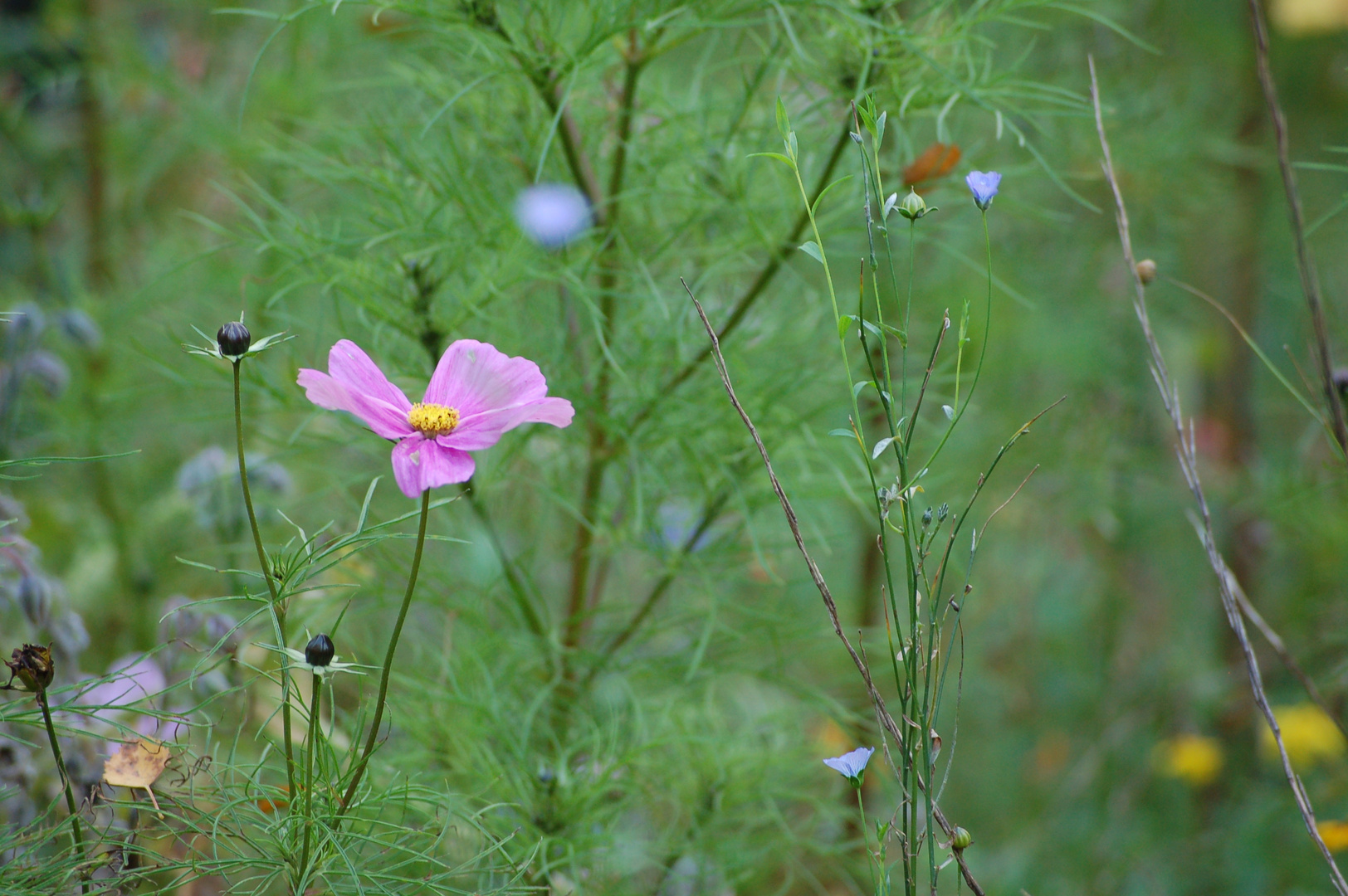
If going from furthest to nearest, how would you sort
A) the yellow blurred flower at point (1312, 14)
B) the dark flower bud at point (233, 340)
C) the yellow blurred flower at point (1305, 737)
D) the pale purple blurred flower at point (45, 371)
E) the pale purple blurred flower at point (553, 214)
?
the yellow blurred flower at point (1312, 14), the yellow blurred flower at point (1305, 737), the pale purple blurred flower at point (45, 371), the pale purple blurred flower at point (553, 214), the dark flower bud at point (233, 340)

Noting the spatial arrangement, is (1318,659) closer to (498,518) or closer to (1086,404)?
(1086,404)

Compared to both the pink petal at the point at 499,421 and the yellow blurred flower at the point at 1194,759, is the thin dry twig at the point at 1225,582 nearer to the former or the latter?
the pink petal at the point at 499,421

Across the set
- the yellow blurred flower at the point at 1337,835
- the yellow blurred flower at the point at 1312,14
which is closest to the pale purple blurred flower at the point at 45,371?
the yellow blurred flower at the point at 1337,835

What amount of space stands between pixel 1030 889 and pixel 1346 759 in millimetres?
430

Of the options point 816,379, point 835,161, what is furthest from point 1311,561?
point 835,161

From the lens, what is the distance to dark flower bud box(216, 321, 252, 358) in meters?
0.40

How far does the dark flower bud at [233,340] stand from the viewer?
1.31 feet

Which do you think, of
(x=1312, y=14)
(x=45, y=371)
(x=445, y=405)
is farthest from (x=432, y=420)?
(x=1312, y=14)

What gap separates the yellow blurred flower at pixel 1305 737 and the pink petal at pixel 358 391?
1148 mm

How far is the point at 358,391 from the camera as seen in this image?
44 centimetres

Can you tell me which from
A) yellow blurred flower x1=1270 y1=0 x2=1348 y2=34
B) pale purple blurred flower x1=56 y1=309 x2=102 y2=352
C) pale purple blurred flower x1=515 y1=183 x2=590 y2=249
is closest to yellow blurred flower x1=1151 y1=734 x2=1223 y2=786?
yellow blurred flower x1=1270 y1=0 x2=1348 y2=34

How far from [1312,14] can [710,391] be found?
112 centimetres

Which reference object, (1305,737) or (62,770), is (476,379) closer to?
(62,770)

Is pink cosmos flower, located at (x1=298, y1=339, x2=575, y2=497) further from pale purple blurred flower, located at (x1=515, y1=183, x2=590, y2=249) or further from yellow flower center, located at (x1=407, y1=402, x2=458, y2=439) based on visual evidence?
pale purple blurred flower, located at (x1=515, y1=183, x2=590, y2=249)
